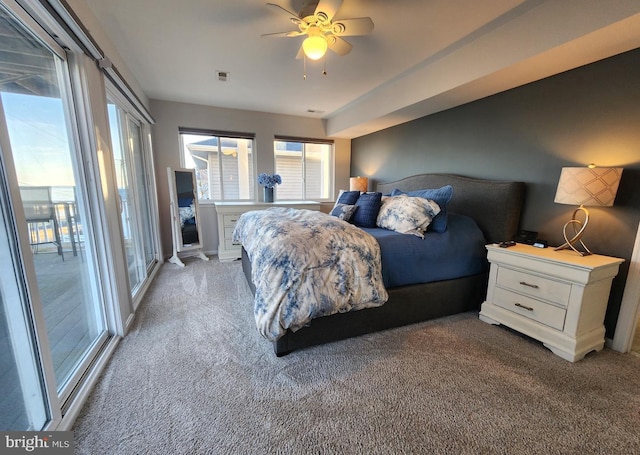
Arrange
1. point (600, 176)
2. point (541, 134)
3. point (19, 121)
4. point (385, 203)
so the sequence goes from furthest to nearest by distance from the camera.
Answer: point (385, 203)
point (541, 134)
point (600, 176)
point (19, 121)

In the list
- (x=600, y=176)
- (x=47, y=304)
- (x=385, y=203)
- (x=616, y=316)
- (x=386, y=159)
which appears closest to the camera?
(x=47, y=304)

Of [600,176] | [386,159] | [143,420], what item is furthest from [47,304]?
[386,159]

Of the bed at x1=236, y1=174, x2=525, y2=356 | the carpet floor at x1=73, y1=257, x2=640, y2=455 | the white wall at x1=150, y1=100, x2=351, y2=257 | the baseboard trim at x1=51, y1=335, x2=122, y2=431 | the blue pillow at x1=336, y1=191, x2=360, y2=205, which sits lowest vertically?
the carpet floor at x1=73, y1=257, x2=640, y2=455

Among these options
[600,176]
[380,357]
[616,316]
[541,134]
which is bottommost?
[380,357]

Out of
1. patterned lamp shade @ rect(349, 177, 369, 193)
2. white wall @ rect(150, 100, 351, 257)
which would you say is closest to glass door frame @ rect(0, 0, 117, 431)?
white wall @ rect(150, 100, 351, 257)

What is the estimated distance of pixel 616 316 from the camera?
191 centimetres

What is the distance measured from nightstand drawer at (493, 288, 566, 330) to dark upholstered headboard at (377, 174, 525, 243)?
24.3 inches

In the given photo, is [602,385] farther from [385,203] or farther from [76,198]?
[76,198]

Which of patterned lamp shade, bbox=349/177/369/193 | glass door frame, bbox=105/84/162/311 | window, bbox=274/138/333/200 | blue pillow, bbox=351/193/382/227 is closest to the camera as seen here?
glass door frame, bbox=105/84/162/311

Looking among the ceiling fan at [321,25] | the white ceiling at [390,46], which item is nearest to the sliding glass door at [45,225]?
the white ceiling at [390,46]

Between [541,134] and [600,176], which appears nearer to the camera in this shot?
[600,176]

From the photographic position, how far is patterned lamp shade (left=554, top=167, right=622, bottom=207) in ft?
5.61

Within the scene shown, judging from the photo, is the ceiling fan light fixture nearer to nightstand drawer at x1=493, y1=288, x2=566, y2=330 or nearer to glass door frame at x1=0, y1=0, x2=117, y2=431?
glass door frame at x1=0, y1=0, x2=117, y2=431

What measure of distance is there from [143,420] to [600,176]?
309 cm
